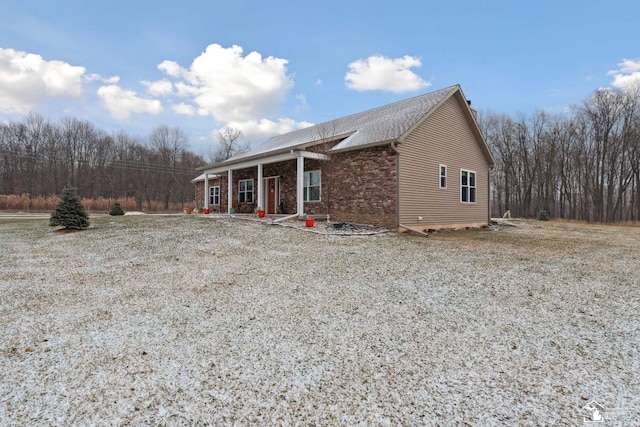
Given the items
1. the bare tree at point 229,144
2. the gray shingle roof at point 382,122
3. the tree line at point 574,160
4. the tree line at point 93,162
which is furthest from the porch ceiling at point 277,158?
the tree line at point 574,160

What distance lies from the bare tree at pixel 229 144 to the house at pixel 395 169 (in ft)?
78.6

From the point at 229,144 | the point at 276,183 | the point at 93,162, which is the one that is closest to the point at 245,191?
the point at 276,183

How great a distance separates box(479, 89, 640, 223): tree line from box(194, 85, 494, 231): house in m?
18.9

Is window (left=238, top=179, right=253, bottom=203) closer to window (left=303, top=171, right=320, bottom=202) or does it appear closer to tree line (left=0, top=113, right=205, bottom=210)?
window (left=303, top=171, right=320, bottom=202)

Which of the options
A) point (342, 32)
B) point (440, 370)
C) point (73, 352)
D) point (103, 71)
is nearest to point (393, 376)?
point (440, 370)

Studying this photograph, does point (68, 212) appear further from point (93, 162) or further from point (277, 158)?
point (93, 162)

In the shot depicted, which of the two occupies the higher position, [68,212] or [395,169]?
[395,169]

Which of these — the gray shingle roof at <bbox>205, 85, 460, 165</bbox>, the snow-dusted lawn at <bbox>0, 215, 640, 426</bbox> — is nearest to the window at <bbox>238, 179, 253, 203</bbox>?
the gray shingle roof at <bbox>205, 85, 460, 165</bbox>

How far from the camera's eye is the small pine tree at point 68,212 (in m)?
11.4

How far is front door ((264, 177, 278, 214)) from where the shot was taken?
16.5 m

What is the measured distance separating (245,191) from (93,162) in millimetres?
30154

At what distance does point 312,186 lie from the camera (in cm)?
1447

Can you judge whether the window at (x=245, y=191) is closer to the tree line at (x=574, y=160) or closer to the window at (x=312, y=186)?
the window at (x=312, y=186)

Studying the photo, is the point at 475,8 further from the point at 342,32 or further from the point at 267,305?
the point at 267,305
